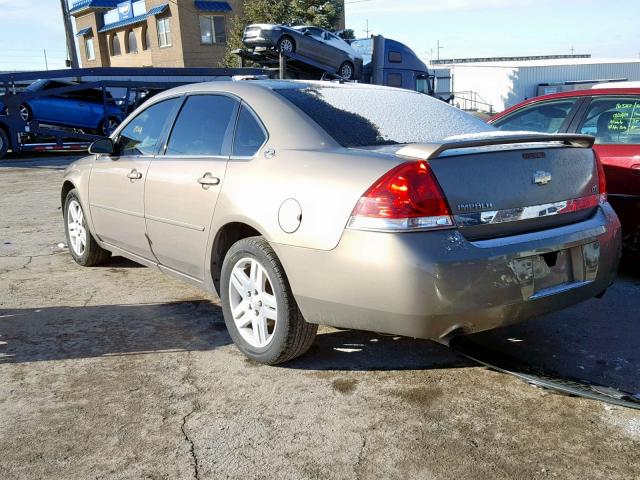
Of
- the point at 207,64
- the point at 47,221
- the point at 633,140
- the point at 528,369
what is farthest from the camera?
the point at 207,64

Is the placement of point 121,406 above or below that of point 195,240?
below

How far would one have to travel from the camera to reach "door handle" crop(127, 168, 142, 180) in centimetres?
450

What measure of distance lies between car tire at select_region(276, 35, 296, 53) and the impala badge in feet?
46.8

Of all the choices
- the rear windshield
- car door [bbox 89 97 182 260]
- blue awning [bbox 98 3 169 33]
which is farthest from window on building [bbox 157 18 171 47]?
the rear windshield

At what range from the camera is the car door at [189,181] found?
3.80 metres

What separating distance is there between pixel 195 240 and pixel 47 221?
5.27 m

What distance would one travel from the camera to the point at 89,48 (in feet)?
153

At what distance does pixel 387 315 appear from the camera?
2.92 metres

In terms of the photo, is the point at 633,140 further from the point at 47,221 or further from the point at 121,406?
the point at 47,221

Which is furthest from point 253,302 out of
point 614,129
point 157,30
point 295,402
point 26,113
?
point 157,30

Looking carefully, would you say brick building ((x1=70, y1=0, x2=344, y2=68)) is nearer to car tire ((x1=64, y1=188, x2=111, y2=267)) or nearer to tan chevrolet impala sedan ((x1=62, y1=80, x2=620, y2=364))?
car tire ((x1=64, y1=188, x2=111, y2=267))

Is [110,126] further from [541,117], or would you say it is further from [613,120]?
[613,120]

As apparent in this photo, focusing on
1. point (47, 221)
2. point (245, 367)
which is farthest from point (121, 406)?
point (47, 221)

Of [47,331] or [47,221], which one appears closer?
[47,331]
